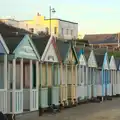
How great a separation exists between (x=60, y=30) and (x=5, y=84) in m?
94.5

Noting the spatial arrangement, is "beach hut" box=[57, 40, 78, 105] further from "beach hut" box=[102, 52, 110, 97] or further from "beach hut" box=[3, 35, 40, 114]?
"beach hut" box=[102, 52, 110, 97]

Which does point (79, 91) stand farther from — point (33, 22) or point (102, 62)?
point (33, 22)

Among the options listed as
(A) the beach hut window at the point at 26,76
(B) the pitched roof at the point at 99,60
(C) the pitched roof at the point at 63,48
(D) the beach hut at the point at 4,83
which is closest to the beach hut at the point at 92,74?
(B) the pitched roof at the point at 99,60

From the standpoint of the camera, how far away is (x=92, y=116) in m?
23.2

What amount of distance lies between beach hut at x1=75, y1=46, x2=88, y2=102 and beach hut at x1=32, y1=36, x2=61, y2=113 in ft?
14.5

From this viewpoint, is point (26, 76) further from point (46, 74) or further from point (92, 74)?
point (92, 74)

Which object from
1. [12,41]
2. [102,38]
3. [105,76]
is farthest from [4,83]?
[102,38]

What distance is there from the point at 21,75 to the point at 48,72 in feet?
15.3

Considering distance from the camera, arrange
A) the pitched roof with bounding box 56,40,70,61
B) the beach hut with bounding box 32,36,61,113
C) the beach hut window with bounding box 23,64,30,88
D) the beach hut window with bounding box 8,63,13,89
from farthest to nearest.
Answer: the pitched roof with bounding box 56,40,70,61, the beach hut with bounding box 32,36,61,113, the beach hut window with bounding box 23,64,30,88, the beach hut window with bounding box 8,63,13,89

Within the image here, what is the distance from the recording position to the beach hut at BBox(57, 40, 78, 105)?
89.8 ft

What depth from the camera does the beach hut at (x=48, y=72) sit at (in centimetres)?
2347

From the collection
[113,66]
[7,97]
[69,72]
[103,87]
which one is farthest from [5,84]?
[113,66]

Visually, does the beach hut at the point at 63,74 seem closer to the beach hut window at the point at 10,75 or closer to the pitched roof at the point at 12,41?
the pitched roof at the point at 12,41

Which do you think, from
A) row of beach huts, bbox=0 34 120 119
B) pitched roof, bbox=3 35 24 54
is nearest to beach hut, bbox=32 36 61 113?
row of beach huts, bbox=0 34 120 119
